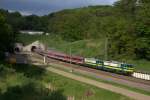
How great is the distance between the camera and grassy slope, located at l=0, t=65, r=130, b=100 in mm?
27339

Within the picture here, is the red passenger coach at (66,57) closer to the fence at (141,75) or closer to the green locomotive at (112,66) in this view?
the green locomotive at (112,66)

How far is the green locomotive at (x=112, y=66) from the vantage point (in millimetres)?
66125

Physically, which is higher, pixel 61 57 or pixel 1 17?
pixel 1 17

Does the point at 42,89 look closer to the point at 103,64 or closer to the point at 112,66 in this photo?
the point at 112,66

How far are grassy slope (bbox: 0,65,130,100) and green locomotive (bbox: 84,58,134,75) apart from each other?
11054mm

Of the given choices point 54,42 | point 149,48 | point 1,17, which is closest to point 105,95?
point 149,48

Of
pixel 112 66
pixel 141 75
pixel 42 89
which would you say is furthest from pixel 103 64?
pixel 42 89

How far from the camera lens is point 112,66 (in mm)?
70375

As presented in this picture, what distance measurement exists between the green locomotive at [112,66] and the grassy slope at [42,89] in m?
11.1

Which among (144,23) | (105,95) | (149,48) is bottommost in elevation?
(105,95)

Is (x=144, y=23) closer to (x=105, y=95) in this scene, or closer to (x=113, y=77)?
(x=113, y=77)

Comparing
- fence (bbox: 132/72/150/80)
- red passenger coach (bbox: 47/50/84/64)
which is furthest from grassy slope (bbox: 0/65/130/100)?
red passenger coach (bbox: 47/50/84/64)

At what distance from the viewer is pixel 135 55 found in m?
82.8

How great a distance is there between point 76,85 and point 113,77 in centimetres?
1280
